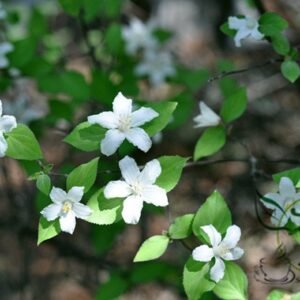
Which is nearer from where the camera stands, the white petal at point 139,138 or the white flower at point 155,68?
the white petal at point 139,138

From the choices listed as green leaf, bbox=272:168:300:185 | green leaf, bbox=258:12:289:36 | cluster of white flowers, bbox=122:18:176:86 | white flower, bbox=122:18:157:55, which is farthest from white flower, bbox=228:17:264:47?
white flower, bbox=122:18:157:55

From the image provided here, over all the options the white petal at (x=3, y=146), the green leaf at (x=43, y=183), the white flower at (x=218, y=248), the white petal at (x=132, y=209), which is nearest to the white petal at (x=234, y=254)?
the white flower at (x=218, y=248)

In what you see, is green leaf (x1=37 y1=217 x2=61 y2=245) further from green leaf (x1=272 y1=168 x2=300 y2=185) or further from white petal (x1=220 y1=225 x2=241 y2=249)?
green leaf (x1=272 y1=168 x2=300 y2=185)

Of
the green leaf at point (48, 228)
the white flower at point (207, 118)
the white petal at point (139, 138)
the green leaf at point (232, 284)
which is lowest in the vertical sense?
the green leaf at point (232, 284)

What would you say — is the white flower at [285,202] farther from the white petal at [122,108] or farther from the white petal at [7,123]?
the white petal at [7,123]

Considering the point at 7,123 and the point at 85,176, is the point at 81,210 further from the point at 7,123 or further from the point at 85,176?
the point at 7,123

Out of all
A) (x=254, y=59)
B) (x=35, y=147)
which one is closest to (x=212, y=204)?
(x=35, y=147)

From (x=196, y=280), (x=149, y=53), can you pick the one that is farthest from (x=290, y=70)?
(x=149, y=53)
